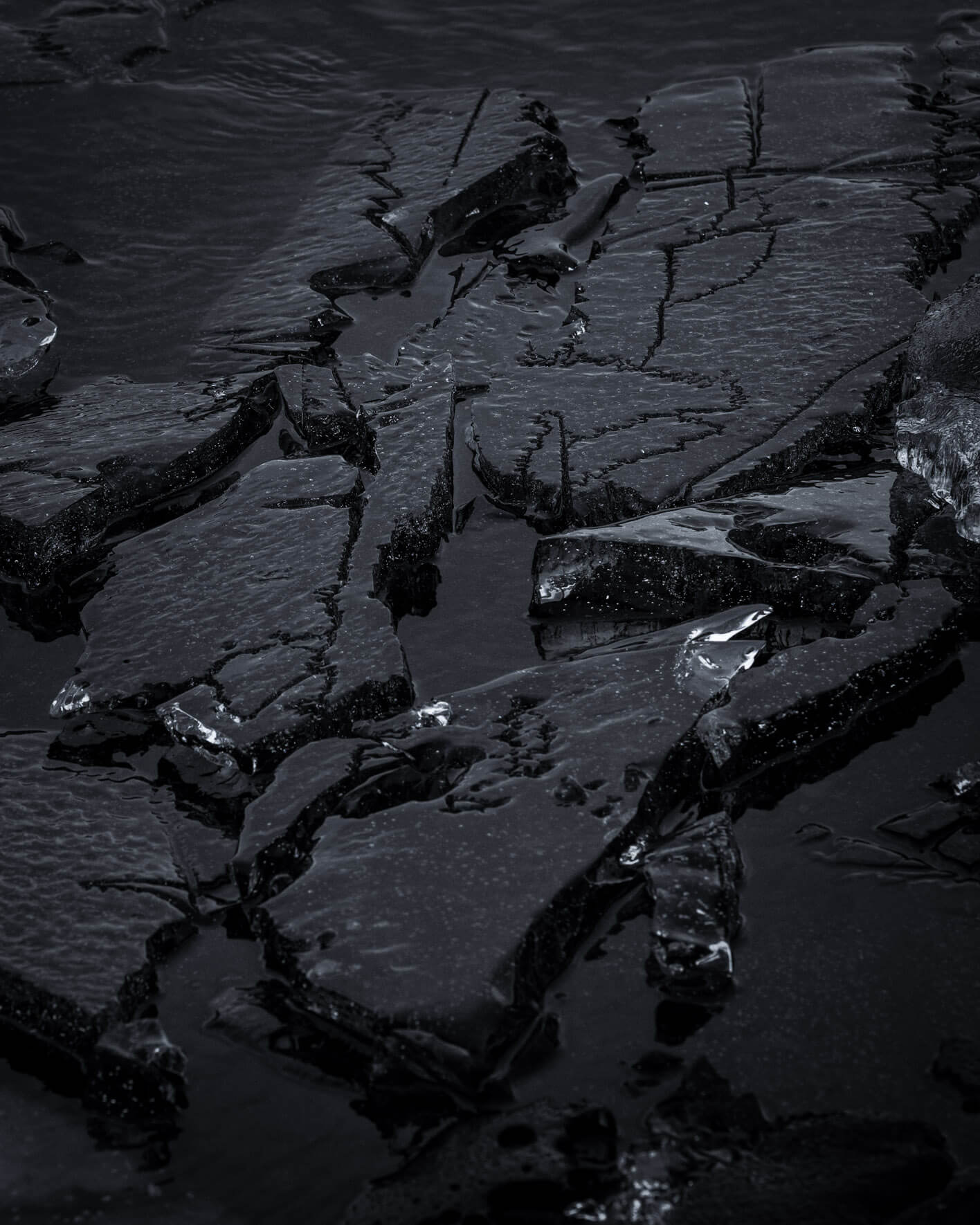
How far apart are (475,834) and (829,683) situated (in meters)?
0.62

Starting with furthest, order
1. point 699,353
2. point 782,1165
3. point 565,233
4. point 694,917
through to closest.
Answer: point 565,233
point 699,353
point 694,917
point 782,1165

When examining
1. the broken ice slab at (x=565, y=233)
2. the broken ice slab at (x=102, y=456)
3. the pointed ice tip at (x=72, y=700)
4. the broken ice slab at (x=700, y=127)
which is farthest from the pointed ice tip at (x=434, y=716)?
the broken ice slab at (x=700, y=127)

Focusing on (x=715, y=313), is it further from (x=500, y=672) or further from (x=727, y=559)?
(x=500, y=672)

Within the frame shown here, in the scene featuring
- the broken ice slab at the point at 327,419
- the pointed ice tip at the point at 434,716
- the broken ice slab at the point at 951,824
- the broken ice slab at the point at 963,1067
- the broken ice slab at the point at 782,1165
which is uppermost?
the broken ice slab at the point at 327,419

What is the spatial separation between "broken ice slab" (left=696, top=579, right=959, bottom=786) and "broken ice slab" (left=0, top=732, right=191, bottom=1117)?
82 cm

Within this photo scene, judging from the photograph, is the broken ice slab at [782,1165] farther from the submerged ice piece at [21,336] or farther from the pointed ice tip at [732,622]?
the submerged ice piece at [21,336]

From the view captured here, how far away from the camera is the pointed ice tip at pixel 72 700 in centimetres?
215

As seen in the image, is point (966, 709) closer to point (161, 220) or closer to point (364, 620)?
point (364, 620)

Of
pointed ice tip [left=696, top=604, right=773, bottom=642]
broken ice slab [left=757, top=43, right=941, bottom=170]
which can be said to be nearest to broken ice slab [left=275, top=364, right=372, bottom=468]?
pointed ice tip [left=696, top=604, right=773, bottom=642]

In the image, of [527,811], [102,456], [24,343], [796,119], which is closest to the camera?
[527,811]

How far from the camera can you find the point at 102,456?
8.75 ft

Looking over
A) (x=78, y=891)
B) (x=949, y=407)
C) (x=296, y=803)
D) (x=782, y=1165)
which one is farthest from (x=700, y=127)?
(x=782, y=1165)

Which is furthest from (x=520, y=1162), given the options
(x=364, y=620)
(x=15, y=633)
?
(x=15, y=633)

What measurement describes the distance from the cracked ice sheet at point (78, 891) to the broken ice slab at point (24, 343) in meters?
1.18
